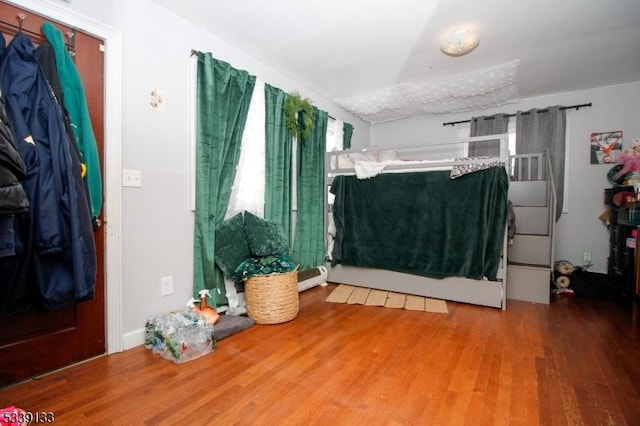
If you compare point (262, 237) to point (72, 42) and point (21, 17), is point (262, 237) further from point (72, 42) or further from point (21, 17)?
point (21, 17)

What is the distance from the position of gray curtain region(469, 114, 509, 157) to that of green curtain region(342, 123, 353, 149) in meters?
1.57

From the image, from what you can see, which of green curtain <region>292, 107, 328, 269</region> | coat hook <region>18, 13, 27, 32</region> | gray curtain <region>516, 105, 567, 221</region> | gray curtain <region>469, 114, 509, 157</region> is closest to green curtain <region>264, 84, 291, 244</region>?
green curtain <region>292, 107, 328, 269</region>

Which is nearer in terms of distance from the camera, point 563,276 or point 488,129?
point 563,276

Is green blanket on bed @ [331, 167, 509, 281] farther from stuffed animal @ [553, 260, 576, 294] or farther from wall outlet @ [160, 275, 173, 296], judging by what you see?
wall outlet @ [160, 275, 173, 296]

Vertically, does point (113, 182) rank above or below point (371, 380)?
above

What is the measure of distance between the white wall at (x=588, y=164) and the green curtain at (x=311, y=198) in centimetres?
105

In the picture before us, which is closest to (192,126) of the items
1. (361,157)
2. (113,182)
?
(113,182)

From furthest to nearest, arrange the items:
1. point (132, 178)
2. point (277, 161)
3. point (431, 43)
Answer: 1. point (277, 161)
2. point (431, 43)
3. point (132, 178)

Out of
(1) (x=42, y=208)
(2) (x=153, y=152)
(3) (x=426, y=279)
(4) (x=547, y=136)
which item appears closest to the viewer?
(1) (x=42, y=208)

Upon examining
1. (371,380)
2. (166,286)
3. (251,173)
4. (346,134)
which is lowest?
(371,380)

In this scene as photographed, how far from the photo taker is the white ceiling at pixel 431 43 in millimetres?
2037

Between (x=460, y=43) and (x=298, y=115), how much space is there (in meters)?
1.52

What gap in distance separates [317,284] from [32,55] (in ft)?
9.03

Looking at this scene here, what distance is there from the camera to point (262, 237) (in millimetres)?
2359
